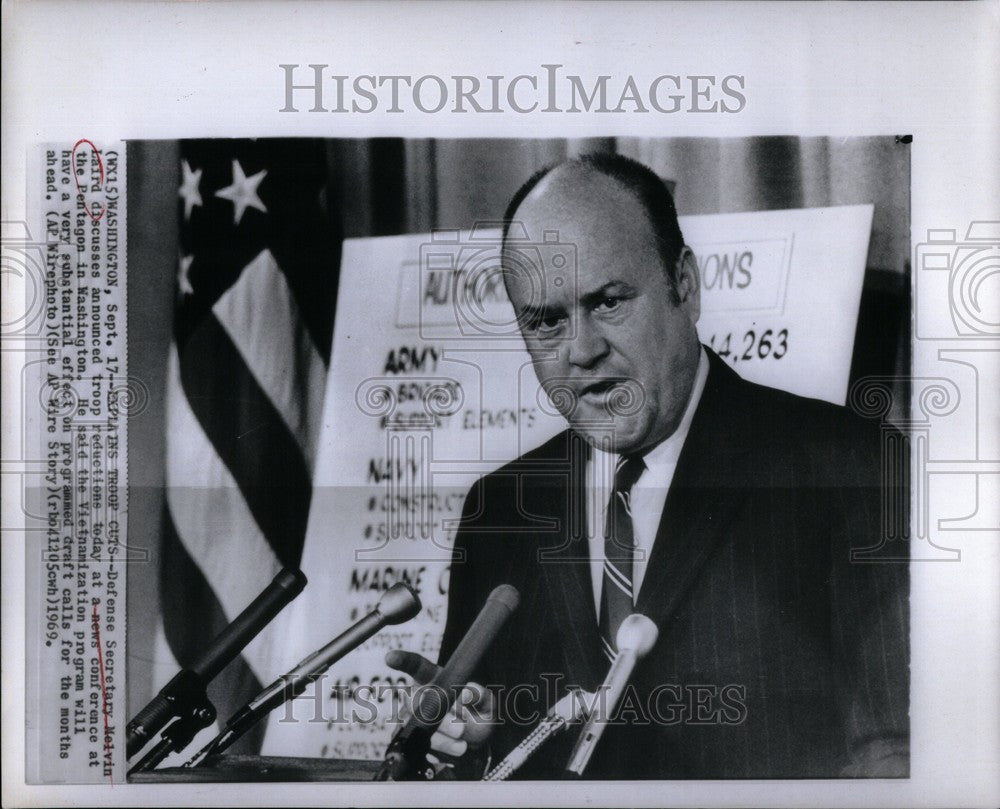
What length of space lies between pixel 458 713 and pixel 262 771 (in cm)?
45

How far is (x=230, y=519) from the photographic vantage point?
2252 millimetres

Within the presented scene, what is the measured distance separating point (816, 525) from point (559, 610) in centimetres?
60

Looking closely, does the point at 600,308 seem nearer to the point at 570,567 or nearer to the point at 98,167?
the point at 570,567

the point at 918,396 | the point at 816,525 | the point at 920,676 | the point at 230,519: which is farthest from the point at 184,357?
the point at 920,676

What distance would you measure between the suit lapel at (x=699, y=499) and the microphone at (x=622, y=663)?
0.03m

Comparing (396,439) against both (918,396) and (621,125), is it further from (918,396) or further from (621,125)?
(918,396)

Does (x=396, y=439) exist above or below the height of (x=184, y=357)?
below

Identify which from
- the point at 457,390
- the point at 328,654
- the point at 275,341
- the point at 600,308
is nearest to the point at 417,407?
the point at 457,390

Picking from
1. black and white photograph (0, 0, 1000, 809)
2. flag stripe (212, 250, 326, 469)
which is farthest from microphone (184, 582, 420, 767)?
flag stripe (212, 250, 326, 469)

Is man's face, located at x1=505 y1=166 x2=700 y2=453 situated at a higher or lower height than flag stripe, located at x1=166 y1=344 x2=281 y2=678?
higher

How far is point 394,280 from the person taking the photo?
2246mm

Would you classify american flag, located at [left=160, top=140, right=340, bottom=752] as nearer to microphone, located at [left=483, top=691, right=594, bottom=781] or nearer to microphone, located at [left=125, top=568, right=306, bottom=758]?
microphone, located at [left=125, top=568, right=306, bottom=758]

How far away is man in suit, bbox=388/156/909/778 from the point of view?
224cm

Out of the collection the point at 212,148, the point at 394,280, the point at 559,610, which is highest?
the point at 212,148
